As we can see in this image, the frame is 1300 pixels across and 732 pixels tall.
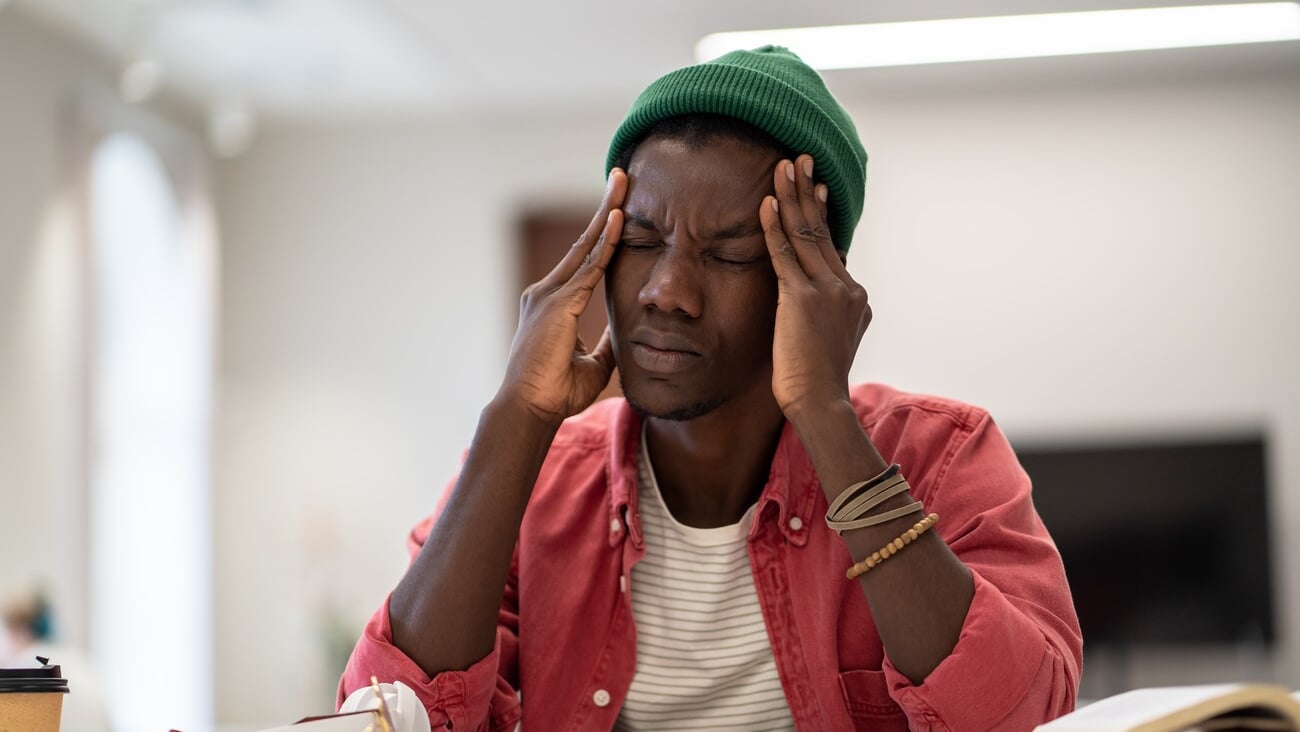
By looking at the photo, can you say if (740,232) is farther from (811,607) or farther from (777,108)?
(811,607)

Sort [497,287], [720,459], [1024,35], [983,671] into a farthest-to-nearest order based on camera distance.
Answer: [497,287]
[1024,35]
[720,459]
[983,671]

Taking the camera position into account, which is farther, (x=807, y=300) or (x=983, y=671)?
(x=807, y=300)

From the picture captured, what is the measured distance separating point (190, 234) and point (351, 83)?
104 cm

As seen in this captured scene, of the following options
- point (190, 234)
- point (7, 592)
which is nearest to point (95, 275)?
point (190, 234)

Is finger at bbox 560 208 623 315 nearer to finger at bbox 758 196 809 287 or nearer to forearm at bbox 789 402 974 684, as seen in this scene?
finger at bbox 758 196 809 287

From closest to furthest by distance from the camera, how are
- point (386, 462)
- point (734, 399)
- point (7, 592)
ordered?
point (734, 399)
point (7, 592)
point (386, 462)

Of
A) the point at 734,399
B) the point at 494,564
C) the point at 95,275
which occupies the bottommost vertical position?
the point at 494,564

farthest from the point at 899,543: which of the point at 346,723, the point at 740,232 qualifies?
the point at 346,723

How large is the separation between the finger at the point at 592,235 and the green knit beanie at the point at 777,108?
0.22ft

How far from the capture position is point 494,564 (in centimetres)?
127

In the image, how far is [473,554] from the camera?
126 centimetres

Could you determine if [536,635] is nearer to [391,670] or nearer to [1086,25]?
[391,670]

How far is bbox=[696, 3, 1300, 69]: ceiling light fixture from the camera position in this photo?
475 cm

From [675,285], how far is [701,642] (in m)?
0.38
